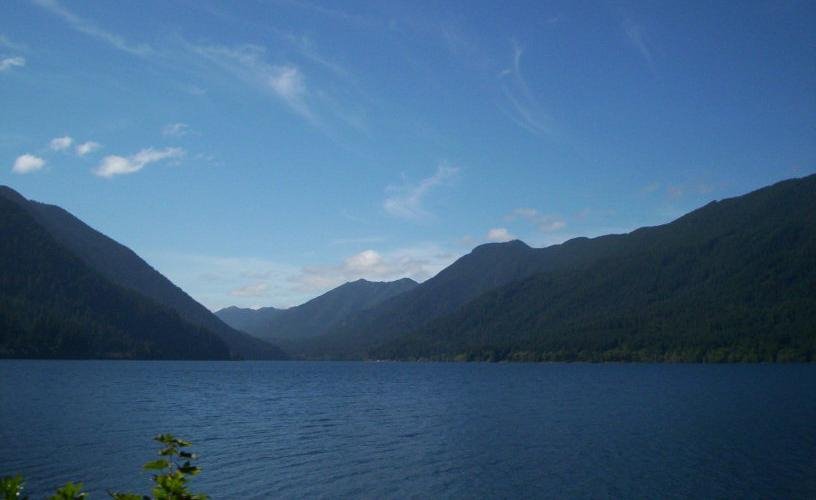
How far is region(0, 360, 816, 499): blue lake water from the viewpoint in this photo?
3697 centimetres

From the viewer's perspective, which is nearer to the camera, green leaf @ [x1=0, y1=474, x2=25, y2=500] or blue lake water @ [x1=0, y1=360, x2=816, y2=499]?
green leaf @ [x1=0, y1=474, x2=25, y2=500]

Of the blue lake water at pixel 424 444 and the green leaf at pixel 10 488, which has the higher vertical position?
the green leaf at pixel 10 488

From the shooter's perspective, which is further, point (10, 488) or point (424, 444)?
point (424, 444)

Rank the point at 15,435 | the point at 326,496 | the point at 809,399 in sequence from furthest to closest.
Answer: the point at 809,399
the point at 15,435
the point at 326,496

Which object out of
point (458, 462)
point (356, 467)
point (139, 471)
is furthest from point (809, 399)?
point (139, 471)

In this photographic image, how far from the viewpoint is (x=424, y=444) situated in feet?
172

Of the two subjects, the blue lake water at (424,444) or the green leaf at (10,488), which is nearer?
the green leaf at (10,488)

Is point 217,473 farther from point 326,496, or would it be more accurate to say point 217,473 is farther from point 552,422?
point 552,422

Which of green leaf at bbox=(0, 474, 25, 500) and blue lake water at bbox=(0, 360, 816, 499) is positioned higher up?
green leaf at bbox=(0, 474, 25, 500)

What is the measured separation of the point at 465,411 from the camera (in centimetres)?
7938

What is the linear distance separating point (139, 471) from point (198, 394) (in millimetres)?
64757

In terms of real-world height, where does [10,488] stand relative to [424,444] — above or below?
above

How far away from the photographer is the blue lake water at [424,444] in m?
37.0

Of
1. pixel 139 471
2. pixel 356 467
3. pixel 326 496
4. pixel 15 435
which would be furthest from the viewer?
pixel 15 435
